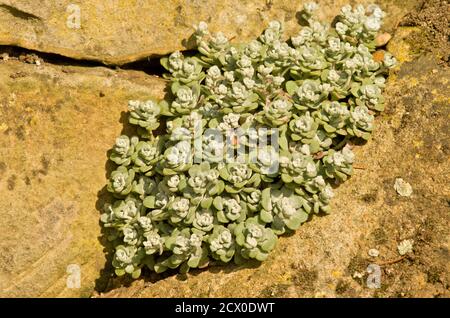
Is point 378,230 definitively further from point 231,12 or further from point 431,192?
point 231,12

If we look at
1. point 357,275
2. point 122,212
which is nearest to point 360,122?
point 357,275

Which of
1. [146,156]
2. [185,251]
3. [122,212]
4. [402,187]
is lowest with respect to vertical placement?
[185,251]

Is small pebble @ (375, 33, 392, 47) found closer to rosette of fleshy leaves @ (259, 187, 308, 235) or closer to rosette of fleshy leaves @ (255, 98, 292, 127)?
rosette of fleshy leaves @ (255, 98, 292, 127)

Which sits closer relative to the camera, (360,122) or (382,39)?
(360,122)

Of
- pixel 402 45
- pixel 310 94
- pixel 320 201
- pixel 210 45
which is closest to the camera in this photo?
pixel 320 201

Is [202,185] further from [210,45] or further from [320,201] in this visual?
[210,45]
